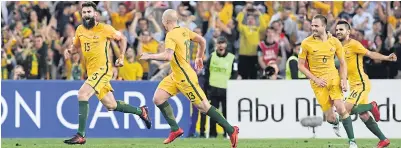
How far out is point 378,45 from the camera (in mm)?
24391

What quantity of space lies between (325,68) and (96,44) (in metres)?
3.37

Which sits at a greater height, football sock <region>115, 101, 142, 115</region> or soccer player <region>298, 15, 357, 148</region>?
soccer player <region>298, 15, 357, 148</region>

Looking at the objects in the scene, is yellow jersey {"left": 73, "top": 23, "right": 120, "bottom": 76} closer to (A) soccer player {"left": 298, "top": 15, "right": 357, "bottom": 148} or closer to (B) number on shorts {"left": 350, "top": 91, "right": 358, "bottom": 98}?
(A) soccer player {"left": 298, "top": 15, "right": 357, "bottom": 148}

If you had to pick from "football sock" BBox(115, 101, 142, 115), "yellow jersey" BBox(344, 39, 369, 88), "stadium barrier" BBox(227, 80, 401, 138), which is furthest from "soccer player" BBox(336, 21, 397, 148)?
"stadium barrier" BBox(227, 80, 401, 138)

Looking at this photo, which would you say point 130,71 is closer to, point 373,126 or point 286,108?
point 286,108

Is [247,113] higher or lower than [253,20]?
lower

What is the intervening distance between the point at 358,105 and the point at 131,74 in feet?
22.3

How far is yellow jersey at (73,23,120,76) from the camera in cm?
1773

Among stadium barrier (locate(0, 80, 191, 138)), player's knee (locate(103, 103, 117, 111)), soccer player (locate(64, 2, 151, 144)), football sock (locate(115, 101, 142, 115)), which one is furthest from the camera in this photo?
stadium barrier (locate(0, 80, 191, 138))

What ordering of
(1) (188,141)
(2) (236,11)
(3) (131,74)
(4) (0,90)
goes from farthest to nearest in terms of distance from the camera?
1. (2) (236,11)
2. (3) (131,74)
3. (4) (0,90)
4. (1) (188,141)

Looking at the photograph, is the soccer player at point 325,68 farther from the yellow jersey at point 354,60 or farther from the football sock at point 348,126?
the yellow jersey at point 354,60

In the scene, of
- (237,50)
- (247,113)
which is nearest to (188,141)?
(247,113)

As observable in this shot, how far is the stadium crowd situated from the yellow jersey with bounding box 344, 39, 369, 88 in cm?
498

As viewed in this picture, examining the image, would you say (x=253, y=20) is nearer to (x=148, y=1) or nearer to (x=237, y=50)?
(x=237, y=50)
